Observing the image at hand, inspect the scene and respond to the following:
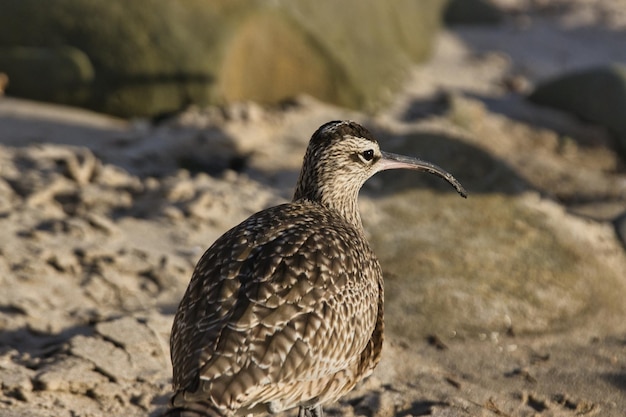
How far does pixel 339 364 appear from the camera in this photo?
5.60 m

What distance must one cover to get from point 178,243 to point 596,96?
622 centimetres

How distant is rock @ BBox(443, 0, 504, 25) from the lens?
1677 cm

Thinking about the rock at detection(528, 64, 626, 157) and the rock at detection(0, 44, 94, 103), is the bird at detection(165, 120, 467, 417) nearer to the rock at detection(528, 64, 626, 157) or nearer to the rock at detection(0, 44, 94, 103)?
the rock at detection(0, 44, 94, 103)

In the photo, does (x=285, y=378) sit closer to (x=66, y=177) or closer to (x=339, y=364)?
(x=339, y=364)

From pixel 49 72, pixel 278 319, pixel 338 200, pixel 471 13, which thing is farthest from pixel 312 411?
pixel 471 13

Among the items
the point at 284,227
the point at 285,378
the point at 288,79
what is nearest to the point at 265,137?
the point at 288,79

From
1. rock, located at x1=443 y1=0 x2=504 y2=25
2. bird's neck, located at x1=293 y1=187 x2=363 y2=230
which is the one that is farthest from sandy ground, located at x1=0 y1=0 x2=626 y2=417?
rock, located at x1=443 y1=0 x2=504 y2=25

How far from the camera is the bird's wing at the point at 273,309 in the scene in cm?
510

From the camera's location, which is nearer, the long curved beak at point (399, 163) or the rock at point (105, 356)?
the rock at point (105, 356)

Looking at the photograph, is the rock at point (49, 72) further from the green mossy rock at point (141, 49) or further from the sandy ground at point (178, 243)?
the sandy ground at point (178, 243)

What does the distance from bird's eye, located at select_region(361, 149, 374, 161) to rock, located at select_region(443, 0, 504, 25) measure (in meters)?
10.4

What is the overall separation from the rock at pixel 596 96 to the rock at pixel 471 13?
401 cm

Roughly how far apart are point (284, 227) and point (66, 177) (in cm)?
368

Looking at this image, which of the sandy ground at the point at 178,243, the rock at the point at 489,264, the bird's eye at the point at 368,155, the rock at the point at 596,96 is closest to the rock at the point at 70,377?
the sandy ground at the point at 178,243
